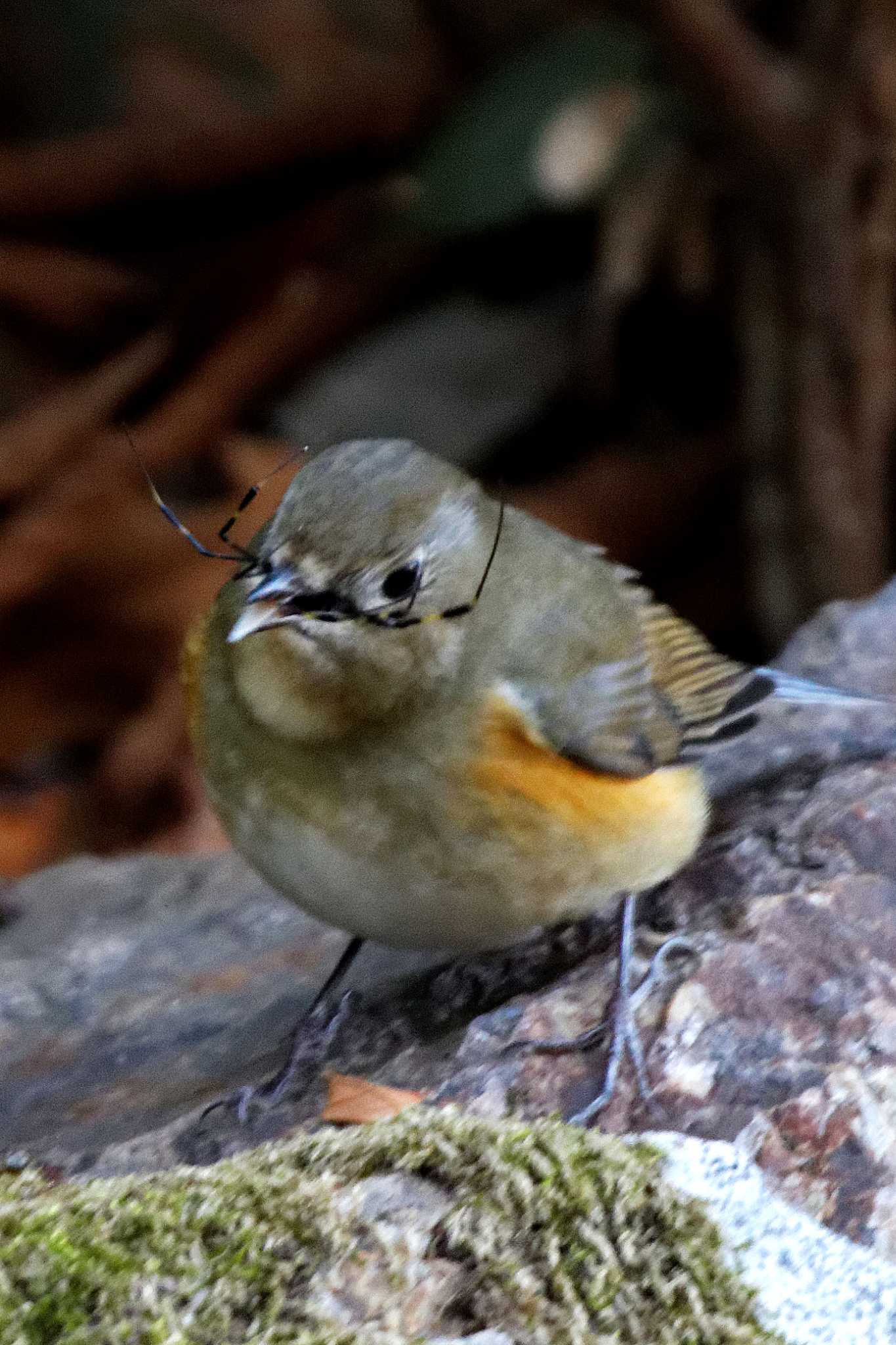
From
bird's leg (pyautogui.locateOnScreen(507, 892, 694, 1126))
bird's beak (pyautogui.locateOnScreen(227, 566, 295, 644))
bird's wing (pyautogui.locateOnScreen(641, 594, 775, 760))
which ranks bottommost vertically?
bird's wing (pyautogui.locateOnScreen(641, 594, 775, 760))

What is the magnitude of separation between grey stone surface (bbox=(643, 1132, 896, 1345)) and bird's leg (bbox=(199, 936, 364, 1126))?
0.68 meters

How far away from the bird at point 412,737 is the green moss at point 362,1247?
454 mm

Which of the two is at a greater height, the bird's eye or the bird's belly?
the bird's eye

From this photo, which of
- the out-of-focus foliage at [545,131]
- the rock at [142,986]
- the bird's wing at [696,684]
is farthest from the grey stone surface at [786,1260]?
the out-of-focus foliage at [545,131]

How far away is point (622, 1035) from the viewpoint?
7.13ft

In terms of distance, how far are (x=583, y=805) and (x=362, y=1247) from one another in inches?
37.6

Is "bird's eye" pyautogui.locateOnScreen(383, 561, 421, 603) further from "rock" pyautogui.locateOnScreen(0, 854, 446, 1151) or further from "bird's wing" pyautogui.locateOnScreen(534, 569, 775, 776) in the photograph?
"rock" pyautogui.locateOnScreen(0, 854, 446, 1151)

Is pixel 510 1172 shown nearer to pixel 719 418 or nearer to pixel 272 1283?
pixel 272 1283

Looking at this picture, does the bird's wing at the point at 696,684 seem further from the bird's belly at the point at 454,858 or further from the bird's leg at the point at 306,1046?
the bird's leg at the point at 306,1046

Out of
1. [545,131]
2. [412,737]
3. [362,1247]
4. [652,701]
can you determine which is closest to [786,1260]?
[362,1247]

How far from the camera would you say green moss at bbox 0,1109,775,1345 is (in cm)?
151

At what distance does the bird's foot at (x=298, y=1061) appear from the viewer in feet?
7.52

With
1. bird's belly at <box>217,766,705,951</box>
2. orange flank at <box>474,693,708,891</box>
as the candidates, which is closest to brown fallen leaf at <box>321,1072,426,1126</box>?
bird's belly at <box>217,766,705,951</box>

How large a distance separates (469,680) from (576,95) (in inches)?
173
